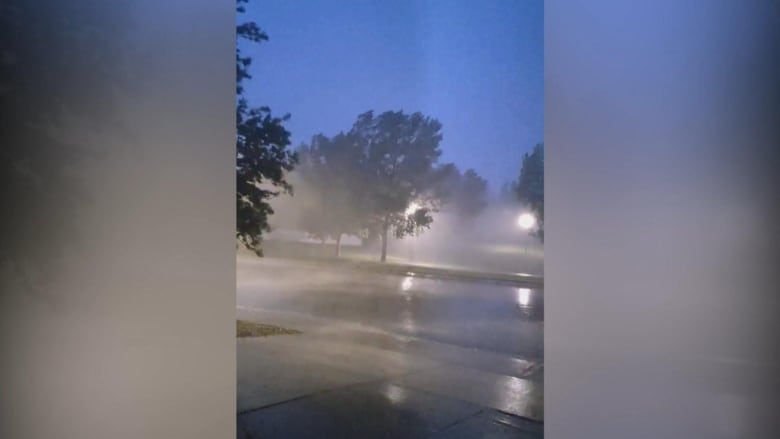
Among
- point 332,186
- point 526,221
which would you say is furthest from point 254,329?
point 526,221

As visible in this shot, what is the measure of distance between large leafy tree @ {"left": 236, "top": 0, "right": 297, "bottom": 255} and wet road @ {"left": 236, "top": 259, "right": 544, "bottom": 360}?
199 millimetres

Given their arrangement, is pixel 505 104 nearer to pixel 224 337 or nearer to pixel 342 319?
pixel 342 319

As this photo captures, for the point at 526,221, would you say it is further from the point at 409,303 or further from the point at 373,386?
the point at 373,386

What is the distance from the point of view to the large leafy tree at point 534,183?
255cm

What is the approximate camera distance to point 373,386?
2.77 m

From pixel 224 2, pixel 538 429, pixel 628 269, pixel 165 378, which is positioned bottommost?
pixel 538 429

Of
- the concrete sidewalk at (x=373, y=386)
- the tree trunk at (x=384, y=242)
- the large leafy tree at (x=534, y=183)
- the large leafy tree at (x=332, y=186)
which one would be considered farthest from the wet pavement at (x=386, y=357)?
the large leafy tree at (x=534, y=183)

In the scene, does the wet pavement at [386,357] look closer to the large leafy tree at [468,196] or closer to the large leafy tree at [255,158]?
the large leafy tree at [255,158]

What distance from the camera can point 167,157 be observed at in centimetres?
210

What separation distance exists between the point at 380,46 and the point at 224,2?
0.86 m

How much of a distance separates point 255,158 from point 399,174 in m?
0.76

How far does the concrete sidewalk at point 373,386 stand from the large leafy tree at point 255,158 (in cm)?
44

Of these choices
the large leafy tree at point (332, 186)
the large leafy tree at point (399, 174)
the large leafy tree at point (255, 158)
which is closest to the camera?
the large leafy tree at point (255, 158)

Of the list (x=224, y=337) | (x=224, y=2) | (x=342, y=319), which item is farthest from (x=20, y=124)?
(x=342, y=319)
